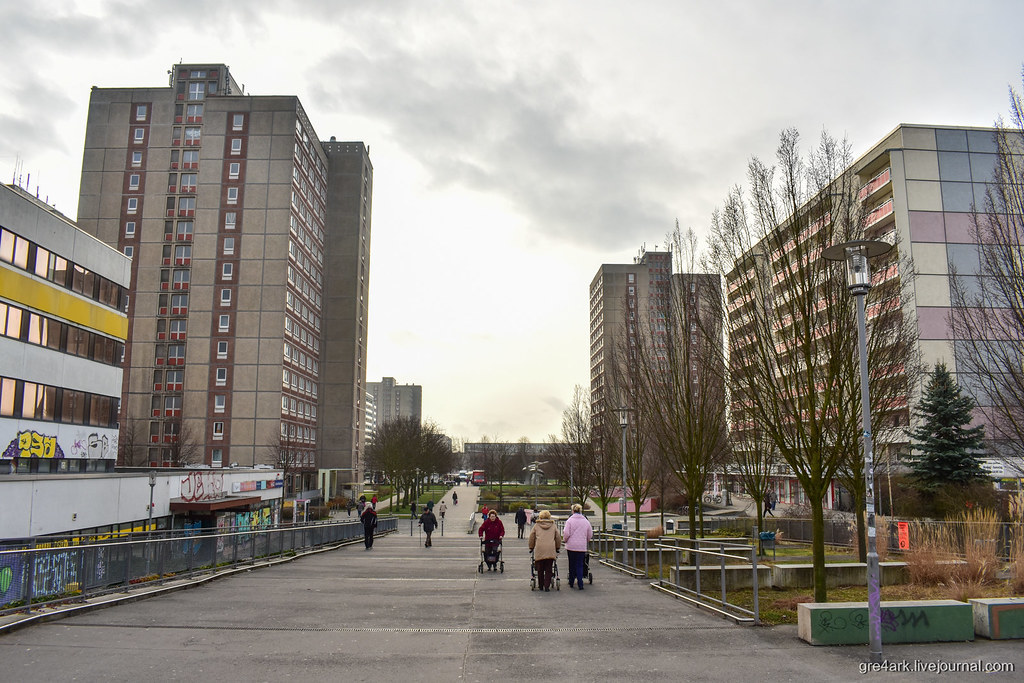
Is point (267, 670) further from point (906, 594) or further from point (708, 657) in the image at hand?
point (906, 594)

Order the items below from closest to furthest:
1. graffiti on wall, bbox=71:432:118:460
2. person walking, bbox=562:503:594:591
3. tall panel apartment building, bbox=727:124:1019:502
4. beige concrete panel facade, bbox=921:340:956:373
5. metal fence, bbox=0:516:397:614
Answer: metal fence, bbox=0:516:397:614, person walking, bbox=562:503:594:591, graffiti on wall, bbox=71:432:118:460, beige concrete panel facade, bbox=921:340:956:373, tall panel apartment building, bbox=727:124:1019:502

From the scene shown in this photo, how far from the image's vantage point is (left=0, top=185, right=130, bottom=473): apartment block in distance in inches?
1072

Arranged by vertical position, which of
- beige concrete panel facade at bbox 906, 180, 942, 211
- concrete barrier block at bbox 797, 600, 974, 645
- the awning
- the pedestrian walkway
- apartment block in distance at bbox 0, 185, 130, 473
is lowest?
the awning

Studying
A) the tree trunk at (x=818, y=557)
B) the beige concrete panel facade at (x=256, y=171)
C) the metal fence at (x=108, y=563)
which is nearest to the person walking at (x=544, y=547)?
the tree trunk at (x=818, y=557)

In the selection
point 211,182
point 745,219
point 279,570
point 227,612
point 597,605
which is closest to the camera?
point 227,612

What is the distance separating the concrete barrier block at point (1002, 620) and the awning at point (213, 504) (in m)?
34.8

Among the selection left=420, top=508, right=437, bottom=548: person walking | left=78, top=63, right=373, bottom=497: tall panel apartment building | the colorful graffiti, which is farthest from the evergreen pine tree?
left=78, top=63, right=373, bottom=497: tall panel apartment building

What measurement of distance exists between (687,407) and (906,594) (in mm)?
8235

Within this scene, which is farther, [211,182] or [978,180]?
[211,182]

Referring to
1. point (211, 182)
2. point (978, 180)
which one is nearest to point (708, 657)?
point (978, 180)

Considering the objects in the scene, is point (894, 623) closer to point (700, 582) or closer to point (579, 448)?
point (700, 582)

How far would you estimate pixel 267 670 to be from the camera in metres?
7.11

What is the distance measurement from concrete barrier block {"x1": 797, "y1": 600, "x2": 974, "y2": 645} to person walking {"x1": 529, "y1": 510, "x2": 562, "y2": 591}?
16.9ft

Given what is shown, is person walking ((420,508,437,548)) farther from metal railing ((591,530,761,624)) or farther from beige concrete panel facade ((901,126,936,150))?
beige concrete panel facade ((901,126,936,150))
